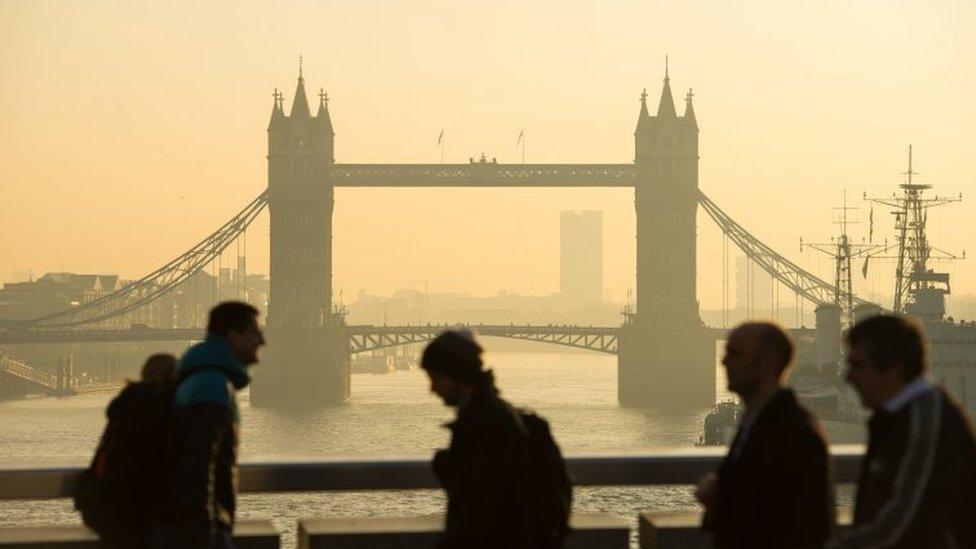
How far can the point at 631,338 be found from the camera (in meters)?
84.1

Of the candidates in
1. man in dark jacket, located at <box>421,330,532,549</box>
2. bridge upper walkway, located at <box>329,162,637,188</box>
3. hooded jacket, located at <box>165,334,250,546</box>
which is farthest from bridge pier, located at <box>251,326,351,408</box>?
man in dark jacket, located at <box>421,330,532,549</box>

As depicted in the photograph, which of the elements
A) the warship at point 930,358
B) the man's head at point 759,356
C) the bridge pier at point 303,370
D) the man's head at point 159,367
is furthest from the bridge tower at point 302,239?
the man's head at point 759,356

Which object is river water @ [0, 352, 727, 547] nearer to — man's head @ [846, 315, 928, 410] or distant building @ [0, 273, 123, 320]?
man's head @ [846, 315, 928, 410]

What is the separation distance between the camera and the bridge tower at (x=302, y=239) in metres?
84.0

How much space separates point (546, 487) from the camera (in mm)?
3805

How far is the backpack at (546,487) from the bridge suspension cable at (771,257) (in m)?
82.6

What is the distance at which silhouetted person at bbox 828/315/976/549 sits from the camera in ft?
10.9

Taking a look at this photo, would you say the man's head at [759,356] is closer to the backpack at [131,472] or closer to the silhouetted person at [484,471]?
the silhouetted person at [484,471]

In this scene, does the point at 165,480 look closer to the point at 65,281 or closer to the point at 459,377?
the point at 459,377

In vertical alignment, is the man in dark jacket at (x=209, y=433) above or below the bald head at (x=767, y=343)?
below

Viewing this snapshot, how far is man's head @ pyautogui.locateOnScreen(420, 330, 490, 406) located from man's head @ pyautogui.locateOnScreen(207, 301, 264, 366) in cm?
49

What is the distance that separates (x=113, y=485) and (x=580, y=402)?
76613 millimetres

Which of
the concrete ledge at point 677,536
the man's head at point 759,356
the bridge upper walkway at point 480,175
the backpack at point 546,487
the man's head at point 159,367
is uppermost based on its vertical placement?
the bridge upper walkway at point 480,175

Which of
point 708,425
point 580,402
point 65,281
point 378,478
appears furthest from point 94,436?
point 65,281
